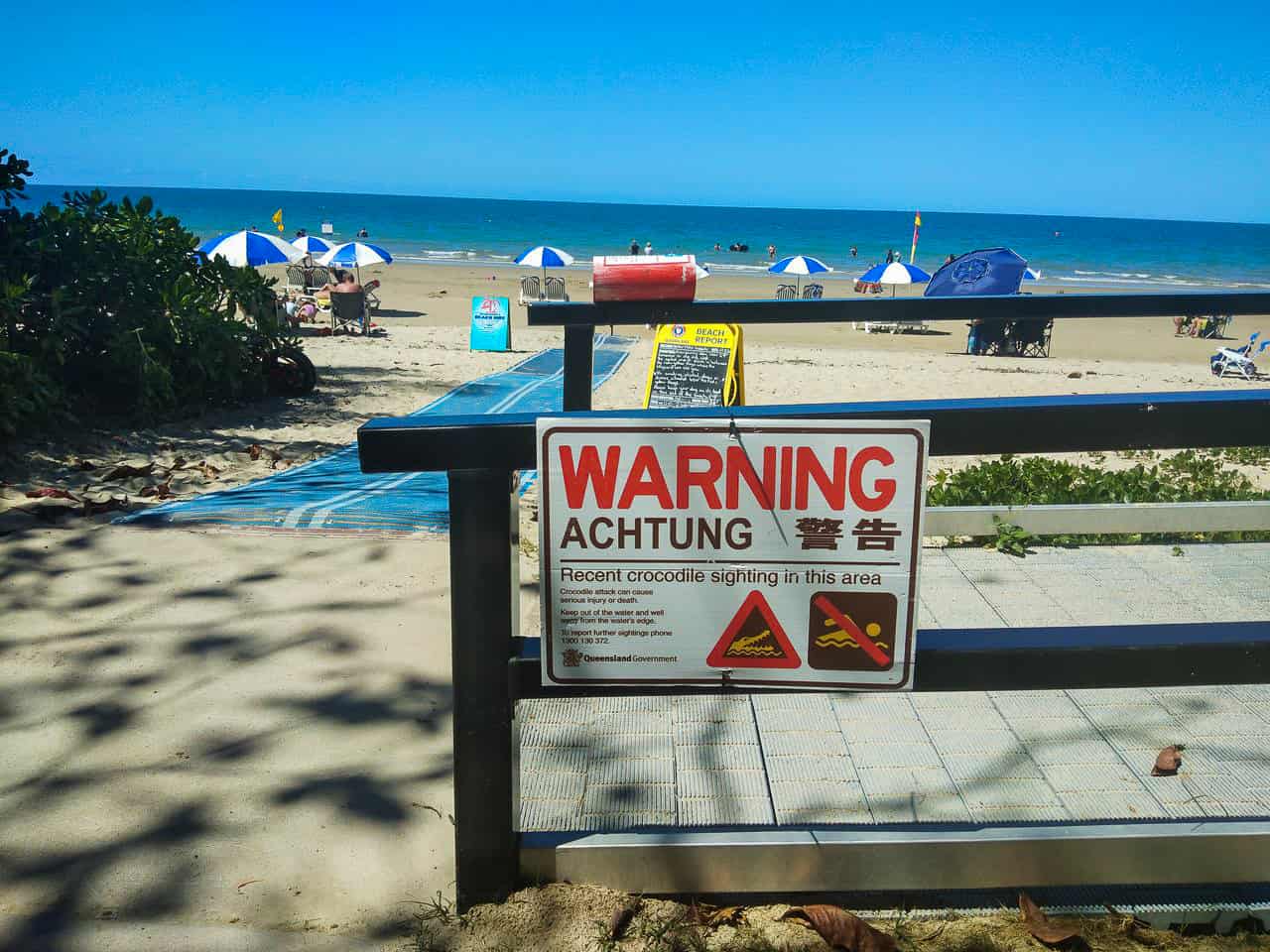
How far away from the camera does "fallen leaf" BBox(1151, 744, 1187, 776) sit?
282cm

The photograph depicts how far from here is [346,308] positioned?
18.2m

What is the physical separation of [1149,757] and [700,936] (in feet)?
5.59

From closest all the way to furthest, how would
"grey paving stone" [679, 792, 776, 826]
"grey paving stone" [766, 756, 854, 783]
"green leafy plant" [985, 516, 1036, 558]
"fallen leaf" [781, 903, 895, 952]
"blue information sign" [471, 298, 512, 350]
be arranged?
"fallen leaf" [781, 903, 895, 952] → "grey paving stone" [679, 792, 776, 826] → "grey paving stone" [766, 756, 854, 783] → "green leafy plant" [985, 516, 1036, 558] → "blue information sign" [471, 298, 512, 350]

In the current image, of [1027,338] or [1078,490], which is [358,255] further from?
[1078,490]

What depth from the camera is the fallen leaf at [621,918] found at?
77.2 inches

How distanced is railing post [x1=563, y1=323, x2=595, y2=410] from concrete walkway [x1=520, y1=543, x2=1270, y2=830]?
1.38 metres

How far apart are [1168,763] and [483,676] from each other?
7.01 ft

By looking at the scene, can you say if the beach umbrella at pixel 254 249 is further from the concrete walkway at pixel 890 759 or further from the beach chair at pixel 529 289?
the concrete walkway at pixel 890 759

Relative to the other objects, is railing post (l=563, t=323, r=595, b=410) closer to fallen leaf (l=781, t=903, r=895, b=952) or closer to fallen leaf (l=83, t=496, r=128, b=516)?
fallen leaf (l=781, t=903, r=895, b=952)

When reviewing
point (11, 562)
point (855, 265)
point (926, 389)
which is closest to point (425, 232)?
point (855, 265)

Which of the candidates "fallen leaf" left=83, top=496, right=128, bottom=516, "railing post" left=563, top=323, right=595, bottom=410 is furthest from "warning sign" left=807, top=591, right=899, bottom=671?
"fallen leaf" left=83, top=496, right=128, bottom=516

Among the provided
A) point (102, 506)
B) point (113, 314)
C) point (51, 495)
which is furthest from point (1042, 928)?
point (113, 314)

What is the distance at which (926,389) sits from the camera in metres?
13.3

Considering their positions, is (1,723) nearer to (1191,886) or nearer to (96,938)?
(96,938)
